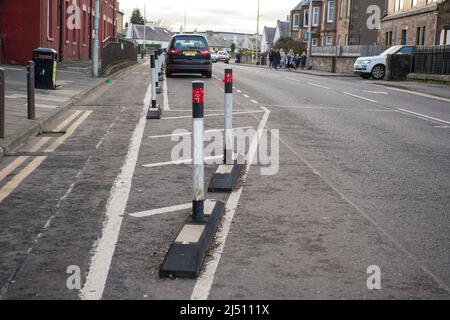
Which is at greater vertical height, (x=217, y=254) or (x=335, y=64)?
(x=335, y=64)

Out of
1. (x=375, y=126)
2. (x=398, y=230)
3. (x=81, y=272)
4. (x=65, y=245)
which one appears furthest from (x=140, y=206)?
(x=375, y=126)

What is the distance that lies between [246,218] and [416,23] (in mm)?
42052

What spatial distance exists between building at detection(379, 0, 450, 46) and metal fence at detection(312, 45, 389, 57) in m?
2.38

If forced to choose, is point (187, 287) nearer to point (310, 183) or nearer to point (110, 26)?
point (310, 183)

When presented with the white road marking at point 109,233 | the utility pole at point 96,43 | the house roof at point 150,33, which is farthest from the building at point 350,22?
the house roof at point 150,33

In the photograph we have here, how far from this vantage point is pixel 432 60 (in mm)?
32531

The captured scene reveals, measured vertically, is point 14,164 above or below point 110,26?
below

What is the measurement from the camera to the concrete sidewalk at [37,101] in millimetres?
10203

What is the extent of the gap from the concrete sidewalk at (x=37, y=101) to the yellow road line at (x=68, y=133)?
1.58 feet

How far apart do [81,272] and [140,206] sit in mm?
1893

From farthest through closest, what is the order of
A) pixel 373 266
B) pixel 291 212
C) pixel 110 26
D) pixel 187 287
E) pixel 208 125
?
pixel 110 26 < pixel 208 125 < pixel 291 212 < pixel 373 266 < pixel 187 287

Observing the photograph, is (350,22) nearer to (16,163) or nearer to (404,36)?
(404,36)

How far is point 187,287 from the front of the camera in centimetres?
421

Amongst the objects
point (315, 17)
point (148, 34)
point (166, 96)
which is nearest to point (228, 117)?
point (166, 96)
